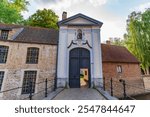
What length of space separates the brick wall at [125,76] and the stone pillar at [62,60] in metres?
4.86

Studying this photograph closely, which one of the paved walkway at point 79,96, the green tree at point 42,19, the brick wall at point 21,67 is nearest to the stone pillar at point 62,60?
the brick wall at point 21,67

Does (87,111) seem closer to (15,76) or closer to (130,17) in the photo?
(15,76)

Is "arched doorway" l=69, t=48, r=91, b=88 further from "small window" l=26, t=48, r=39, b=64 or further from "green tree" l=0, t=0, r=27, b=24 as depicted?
"green tree" l=0, t=0, r=27, b=24

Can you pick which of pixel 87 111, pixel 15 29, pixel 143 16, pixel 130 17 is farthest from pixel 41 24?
pixel 87 111

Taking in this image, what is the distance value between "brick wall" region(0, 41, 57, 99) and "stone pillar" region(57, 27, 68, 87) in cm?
65

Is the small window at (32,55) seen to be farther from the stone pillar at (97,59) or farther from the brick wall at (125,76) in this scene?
the brick wall at (125,76)

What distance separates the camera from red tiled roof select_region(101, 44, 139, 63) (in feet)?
45.2

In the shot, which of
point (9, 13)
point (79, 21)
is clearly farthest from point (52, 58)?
point (9, 13)

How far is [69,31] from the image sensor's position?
432 inches

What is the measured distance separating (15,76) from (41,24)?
459 inches

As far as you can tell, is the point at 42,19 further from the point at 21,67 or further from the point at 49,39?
the point at 21,67

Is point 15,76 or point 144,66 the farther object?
point 144,66

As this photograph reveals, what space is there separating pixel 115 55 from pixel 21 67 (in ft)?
34.2

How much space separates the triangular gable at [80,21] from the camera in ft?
35.7
